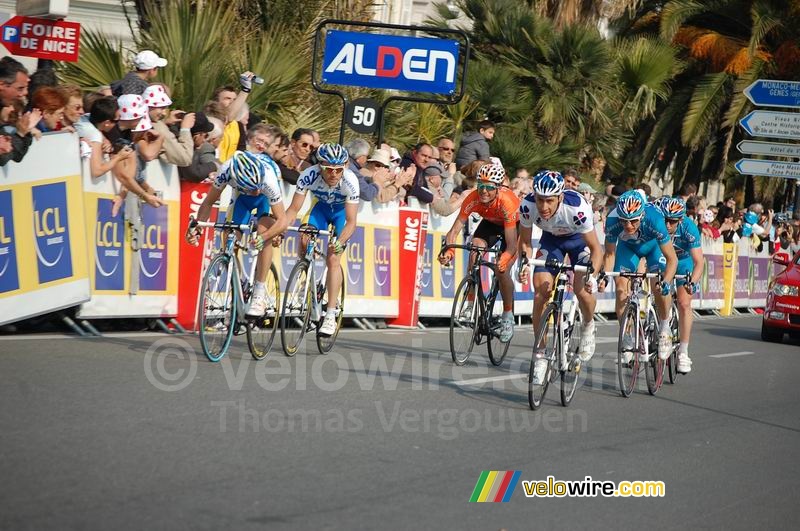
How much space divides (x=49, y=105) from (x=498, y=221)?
4.54m

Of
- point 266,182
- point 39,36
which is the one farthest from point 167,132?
point 266,182

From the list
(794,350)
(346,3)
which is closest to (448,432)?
(794,350)

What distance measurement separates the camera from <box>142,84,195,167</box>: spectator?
1138 centimetres

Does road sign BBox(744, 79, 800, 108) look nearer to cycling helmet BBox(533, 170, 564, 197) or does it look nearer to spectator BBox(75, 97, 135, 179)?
cycling helmet BBox(533, 170, 564, 197)

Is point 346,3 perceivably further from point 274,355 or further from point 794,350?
point 274,355

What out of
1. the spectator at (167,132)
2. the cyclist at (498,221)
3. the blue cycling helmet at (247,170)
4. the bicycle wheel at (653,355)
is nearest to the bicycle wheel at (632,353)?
the bicycle wheel at (653,355)

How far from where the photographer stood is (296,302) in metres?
10.3

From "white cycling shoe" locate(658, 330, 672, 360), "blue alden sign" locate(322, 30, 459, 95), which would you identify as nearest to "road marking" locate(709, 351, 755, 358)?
"white cycling shoe" locate(658, 330, 672, 360)

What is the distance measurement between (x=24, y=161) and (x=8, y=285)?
1.11 meters

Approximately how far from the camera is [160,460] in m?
6.11

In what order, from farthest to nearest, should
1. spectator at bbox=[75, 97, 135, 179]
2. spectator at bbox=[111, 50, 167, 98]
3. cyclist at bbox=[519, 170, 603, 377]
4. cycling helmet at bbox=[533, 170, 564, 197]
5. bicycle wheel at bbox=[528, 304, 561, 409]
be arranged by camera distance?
spectator at bbox=[111, 50, 167, 98], spectator at bbox=[75, 97, 135, 179], cyclist at bbox=[519, 170, 603, 377], cycling helmet at bbox=[533, 170, 564, 197], bicycle wheel at bbox=[528, 304, 561, 409]

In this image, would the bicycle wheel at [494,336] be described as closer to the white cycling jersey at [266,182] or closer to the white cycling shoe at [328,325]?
the white cycling shoe at [328,325]

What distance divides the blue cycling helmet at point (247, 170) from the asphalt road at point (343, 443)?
1611 mm

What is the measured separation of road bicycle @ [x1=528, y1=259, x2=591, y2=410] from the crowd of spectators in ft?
10.8
